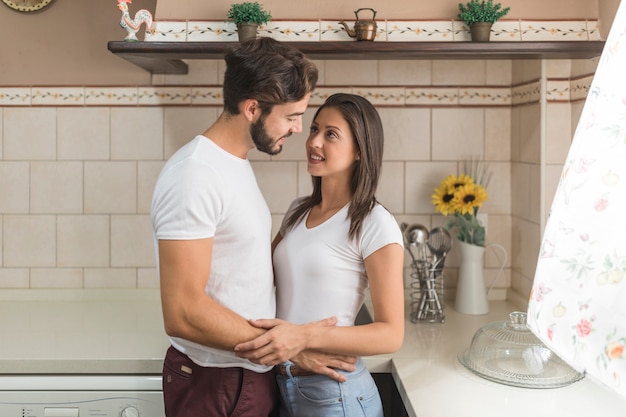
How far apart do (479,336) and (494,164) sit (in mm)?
841

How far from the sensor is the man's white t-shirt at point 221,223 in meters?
1.21

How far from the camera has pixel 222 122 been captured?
1.36 metres

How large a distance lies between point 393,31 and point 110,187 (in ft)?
3.69

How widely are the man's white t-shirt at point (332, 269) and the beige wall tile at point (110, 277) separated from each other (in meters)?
1.00

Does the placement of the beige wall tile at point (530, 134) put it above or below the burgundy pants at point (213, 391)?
above

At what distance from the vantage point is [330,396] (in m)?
1.41

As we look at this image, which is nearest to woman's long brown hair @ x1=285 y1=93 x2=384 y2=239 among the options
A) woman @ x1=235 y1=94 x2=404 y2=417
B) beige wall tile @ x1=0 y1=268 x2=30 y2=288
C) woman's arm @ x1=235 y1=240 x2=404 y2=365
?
woman @ x1=235 y1=94 x2=404 y2=417

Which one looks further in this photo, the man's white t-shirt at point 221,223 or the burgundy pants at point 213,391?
the burgundy pants at point 213,391

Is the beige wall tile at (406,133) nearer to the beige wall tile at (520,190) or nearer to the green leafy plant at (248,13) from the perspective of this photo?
the beige wall tile at (520,190)

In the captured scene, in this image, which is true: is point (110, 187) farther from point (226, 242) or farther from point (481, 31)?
point (481, 31)

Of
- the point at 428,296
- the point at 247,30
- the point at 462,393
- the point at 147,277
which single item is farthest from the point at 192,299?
the point at 147,277

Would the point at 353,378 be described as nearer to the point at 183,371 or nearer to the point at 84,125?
the point at 183,371

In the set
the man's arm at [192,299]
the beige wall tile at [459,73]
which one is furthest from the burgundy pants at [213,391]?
the beige wall tile at [459,73]

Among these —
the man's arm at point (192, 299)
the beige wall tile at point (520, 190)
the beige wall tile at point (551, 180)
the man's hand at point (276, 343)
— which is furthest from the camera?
the beige wall tile at point (520, 190)
